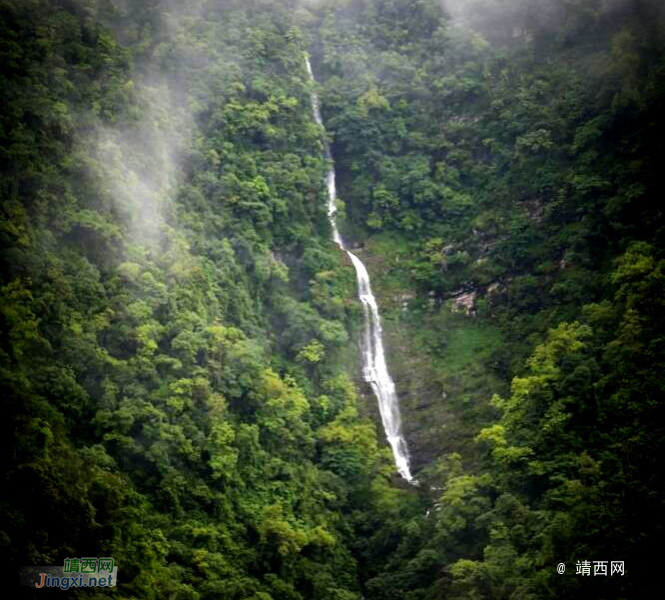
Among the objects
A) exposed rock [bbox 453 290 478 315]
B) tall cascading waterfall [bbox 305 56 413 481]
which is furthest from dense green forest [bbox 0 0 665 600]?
tall cascading waterfall [bbox 305 56 413 481]

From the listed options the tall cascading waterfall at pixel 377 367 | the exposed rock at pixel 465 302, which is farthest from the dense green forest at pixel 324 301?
the tall cascading waterfall at pixel 377 367

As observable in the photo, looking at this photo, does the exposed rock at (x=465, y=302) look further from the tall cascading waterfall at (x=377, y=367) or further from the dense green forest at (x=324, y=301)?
the tall cascading waterfall at (x=377, y=367)

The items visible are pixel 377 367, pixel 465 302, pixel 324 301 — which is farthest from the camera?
pixel 465 302

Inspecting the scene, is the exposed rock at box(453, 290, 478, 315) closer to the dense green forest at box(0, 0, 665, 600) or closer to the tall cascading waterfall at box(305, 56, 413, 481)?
the dense green forest at box(0, 0, 665, 600)

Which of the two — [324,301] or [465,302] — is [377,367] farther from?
[465,302]

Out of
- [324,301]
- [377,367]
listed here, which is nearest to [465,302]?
[377,367]

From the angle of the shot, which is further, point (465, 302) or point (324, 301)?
point (465, 302)
